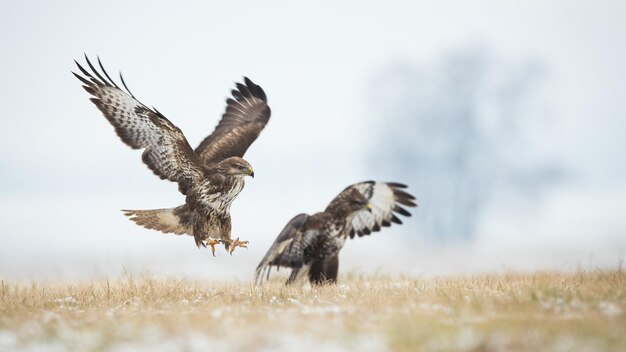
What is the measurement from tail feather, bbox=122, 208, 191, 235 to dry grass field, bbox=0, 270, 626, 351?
1253 mm

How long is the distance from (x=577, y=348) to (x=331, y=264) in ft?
16.2

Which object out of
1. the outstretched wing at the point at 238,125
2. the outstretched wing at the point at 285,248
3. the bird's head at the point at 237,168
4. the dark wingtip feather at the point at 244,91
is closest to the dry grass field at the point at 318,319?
the outstretched wing at the point at 285,248

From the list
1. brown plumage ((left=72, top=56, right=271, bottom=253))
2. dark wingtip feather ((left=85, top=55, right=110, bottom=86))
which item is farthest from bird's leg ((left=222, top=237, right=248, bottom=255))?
dark wingtip feather ((left=85, top=55, right=110, bottom=86))

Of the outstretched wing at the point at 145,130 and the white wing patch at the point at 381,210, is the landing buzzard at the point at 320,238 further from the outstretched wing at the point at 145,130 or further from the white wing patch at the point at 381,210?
the outstretched wing at the point at 145,130

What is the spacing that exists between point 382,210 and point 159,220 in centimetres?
335

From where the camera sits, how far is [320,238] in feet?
30.1

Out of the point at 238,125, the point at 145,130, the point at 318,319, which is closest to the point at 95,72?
the point at 145,130

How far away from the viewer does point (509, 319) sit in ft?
18.4

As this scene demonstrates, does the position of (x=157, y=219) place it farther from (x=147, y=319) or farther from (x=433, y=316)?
(x=433, y=316)

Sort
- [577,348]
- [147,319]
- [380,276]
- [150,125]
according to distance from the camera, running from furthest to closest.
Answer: [380,276]
[150,125]
[147,319]
[577,348]

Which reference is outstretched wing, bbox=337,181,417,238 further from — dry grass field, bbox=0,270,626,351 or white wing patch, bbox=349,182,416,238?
dry grass field, bbox=0,270,626,351

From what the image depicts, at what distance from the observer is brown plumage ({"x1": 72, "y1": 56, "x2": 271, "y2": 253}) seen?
9.21 meters

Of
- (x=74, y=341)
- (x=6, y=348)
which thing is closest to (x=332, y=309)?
(x=74, y=341)

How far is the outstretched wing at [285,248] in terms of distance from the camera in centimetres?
914
